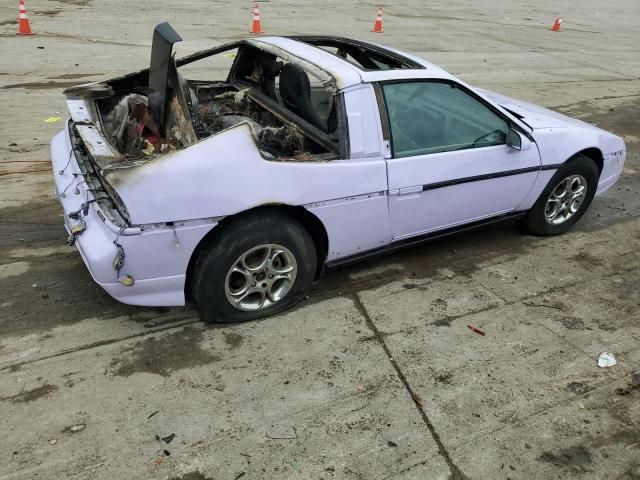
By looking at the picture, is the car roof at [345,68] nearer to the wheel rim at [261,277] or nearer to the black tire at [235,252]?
the black tire at [235,252]

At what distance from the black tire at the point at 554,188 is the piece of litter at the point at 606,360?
5.06ft

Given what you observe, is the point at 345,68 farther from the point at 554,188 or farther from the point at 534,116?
the point at 554,188

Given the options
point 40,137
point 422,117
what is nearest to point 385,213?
point 422,117

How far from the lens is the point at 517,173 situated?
4.14m

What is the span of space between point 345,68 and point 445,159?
3.03 ft

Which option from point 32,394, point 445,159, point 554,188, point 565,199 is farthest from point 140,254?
point 565,199

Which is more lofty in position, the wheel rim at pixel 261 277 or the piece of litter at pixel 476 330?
the wheel rim at pixel 261 277

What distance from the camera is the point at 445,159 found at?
12.2 ft

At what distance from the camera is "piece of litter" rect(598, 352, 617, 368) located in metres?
3.30

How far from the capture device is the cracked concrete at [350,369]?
101 inches

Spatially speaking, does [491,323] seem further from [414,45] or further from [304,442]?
[414,45]

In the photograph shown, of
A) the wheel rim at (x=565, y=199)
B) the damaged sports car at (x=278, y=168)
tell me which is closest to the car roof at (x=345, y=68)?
the damaged sports car at (x=278, y=168)

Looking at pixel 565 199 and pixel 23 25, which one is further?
pixel 23 25

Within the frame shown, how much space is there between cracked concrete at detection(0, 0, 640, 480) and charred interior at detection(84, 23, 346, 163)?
1032 mm
